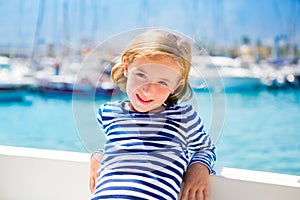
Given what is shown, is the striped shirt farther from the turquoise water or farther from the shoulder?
the turquoise water

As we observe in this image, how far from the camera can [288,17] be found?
7.68 metres

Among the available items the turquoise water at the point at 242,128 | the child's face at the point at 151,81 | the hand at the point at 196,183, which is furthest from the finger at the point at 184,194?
the turquoise water at the point at 242,128

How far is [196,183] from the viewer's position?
1114 millimetres

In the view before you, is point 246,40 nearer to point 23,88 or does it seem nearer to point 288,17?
point 288,17

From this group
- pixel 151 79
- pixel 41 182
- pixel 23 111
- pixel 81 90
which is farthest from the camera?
pixel 23 111

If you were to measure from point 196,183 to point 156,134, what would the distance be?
0.15m

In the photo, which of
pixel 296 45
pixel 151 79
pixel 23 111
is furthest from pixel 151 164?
pixel 23 111

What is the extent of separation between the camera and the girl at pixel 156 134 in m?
1.07

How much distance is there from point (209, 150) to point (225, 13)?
714 cm

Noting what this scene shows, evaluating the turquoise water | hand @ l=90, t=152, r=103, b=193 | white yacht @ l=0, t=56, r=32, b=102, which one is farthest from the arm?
white yacht @ l=0, t=56, r=32, b=102

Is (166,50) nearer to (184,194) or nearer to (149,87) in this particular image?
(149,87)

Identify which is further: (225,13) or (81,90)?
(225,13)

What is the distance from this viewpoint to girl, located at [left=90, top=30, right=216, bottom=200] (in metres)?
1.07

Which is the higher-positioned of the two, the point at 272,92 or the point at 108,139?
the point at 272,92
